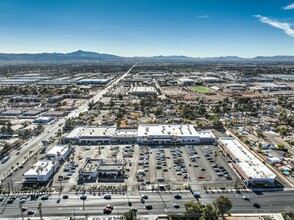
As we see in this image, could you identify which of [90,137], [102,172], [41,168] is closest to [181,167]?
[102,172]

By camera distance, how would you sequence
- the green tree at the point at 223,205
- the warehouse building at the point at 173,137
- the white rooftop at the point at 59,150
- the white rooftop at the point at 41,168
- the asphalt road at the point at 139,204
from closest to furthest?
the green tree at the point at 223,205
the asphalt road at the point at 139,204
the white rooftop at the point at 41,168
the white rooftop at the point at 59,150
the warehouse building at the point at 173,137

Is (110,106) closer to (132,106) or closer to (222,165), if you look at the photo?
(132,106)

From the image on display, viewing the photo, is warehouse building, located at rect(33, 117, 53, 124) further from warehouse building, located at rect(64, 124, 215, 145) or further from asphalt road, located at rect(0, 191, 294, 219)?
asphalt road, located at rect(0, 191, 294, 219)

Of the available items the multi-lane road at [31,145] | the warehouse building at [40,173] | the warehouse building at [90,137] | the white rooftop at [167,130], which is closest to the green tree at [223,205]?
the warehouse building at [40,173]

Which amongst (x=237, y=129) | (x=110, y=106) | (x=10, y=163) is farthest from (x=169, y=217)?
(x=110, y=106)

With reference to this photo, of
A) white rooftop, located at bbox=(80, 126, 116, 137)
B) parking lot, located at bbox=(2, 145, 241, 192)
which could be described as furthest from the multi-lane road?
white rooftop, located at bbox=(80, 126, 116, 137)

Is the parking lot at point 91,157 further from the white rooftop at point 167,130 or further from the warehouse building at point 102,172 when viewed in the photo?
the white rooftop at point 167,130
